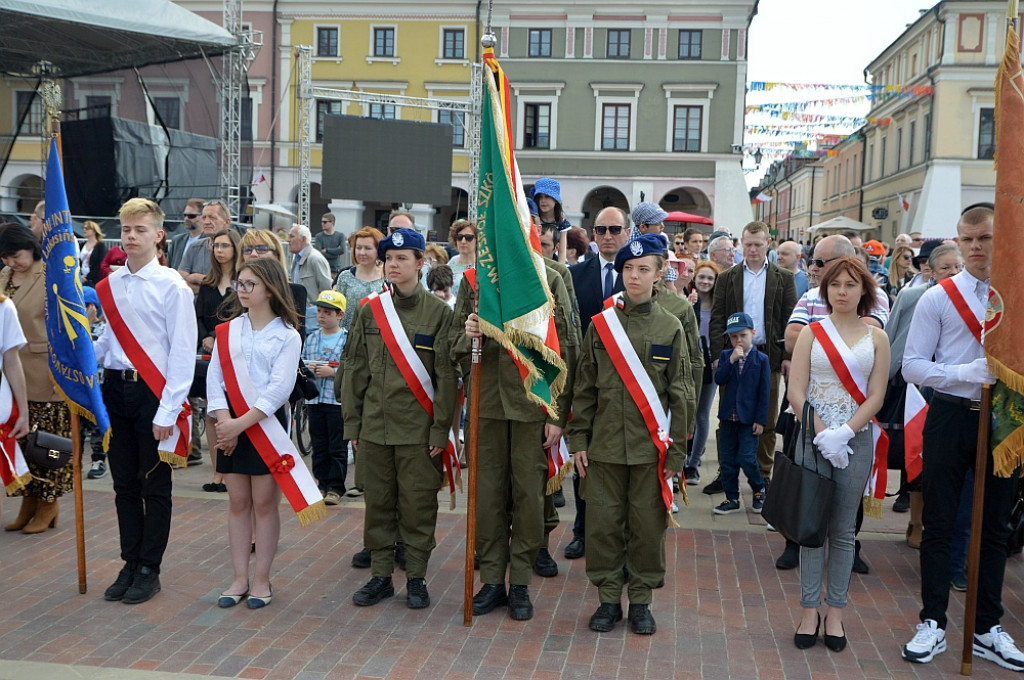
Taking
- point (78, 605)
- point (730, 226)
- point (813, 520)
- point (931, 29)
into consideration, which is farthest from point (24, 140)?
point (931, 29)

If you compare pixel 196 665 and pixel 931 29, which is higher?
pixel 931 29

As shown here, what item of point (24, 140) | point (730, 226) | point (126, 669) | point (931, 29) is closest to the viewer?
point (126, 669)

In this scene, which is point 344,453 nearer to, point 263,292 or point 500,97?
point 263,292

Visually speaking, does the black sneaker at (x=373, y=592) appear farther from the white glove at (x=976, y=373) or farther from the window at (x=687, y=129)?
the window at (x=687, y=129)

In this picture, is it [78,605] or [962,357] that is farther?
[78,605]

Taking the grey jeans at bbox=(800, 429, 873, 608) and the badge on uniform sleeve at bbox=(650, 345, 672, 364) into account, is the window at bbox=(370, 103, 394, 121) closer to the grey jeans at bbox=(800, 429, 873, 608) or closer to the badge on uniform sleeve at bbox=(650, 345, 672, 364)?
the badge on uniform sleeve at bbox=(650, 345, 672, 364)

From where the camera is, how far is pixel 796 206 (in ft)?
257

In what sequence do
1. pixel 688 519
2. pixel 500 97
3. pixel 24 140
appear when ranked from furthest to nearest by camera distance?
pixel 24 140, pixel 688 519, pixel 500 97

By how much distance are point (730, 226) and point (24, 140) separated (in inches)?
982

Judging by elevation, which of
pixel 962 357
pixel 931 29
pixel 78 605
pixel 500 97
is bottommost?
pixel 78 605

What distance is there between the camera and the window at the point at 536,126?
122 feet

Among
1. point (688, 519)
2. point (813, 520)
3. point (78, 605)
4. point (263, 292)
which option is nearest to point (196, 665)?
point (78, 605)

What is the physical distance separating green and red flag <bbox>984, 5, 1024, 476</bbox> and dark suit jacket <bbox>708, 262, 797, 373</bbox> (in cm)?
279

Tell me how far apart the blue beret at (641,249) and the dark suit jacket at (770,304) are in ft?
8.49
